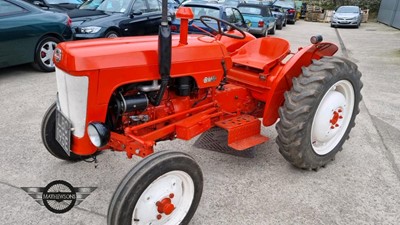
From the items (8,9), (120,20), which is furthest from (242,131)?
(120,20)

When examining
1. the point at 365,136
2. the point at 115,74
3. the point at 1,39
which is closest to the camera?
the point at 115,74

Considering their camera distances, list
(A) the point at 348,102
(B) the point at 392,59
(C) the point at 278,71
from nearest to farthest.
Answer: (C) the point at 278,71, (A) the point at 348,102, (B) the point at 392,59

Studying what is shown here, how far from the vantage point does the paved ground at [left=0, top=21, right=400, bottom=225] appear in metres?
2.60

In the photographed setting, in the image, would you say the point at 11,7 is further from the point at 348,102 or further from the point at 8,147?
the point at 348,102

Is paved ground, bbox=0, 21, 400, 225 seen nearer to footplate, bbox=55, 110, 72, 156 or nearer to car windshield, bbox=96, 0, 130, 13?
footplate, bbox=55, 110, 72, 156

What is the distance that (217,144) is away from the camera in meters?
3.75

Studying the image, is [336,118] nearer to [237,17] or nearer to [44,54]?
[44,54]

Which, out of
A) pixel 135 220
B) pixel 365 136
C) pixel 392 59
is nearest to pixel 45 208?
pixel 135 220

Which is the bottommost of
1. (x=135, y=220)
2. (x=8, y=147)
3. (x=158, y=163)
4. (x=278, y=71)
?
(x=8, y=147)

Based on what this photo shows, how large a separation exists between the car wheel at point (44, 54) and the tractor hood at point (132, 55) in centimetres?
452

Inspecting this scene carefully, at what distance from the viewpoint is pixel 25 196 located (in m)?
2.76

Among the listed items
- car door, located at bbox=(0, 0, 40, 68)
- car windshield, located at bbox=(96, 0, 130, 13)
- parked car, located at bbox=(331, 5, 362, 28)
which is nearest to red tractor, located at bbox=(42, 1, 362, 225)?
car door, located at bbox=(0, 0, 40, 68)

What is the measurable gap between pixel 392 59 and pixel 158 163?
32.1ft

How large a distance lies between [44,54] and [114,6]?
2.39 m
